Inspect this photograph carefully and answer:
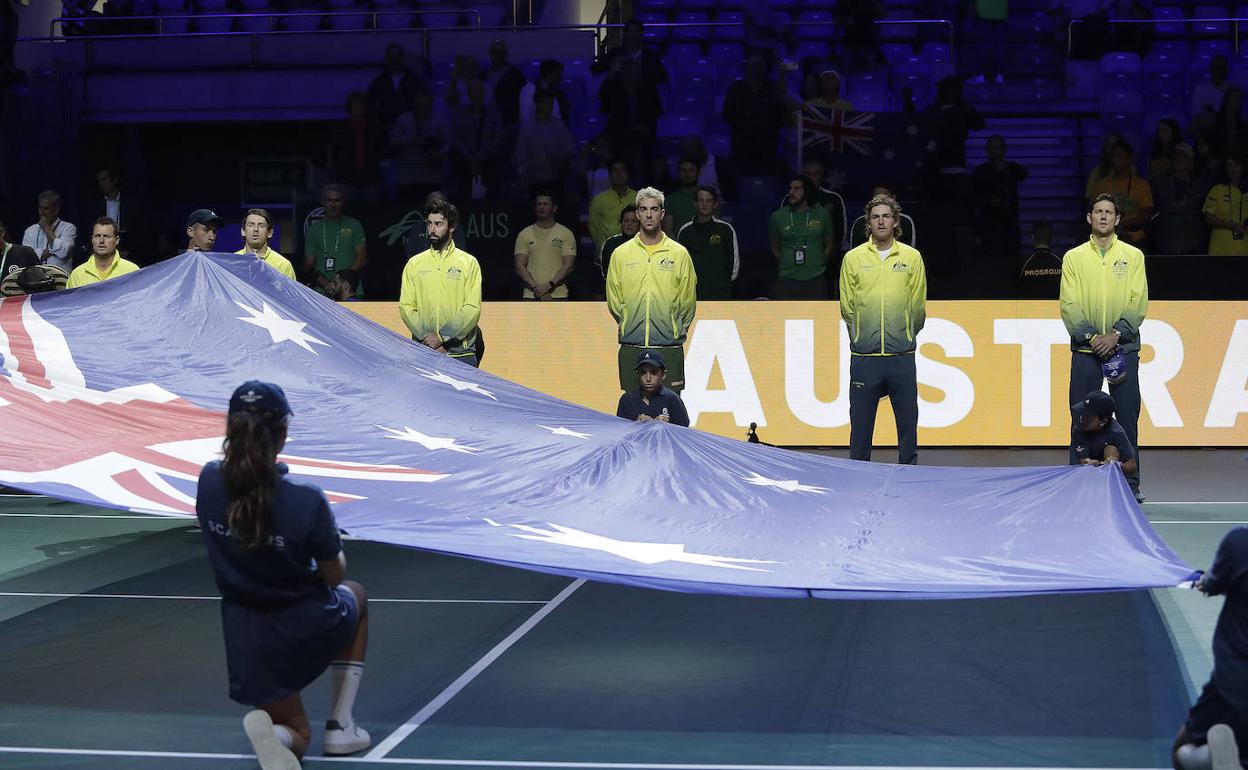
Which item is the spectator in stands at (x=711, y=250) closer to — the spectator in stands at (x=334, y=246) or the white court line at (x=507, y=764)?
the spectator in stands at (x=334, y=246)

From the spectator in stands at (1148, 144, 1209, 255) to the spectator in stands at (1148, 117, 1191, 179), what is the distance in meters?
0.19

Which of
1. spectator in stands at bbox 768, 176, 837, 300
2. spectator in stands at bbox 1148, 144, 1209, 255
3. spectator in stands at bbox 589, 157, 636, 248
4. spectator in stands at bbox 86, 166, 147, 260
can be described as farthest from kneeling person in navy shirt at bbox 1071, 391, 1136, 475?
spectator in stands at bbox 86, 166, 147, 260

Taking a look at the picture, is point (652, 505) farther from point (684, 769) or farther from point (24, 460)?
point (24, 460)

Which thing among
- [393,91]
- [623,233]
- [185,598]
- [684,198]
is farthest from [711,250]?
[185,598]

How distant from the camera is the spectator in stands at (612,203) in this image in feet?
54.2

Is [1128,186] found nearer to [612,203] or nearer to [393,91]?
[612,203]

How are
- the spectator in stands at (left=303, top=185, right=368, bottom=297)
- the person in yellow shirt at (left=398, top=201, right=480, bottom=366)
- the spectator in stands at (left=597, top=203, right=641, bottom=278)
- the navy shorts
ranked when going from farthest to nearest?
the spectator in stands at (left=303, top=185, right=368, bottom=297), the spectator in stands at (left=597, top=203, right=641, bottom=278), the person in yellow shirt at (left=398, top=201, right=480, bottom=366), the navy shorts

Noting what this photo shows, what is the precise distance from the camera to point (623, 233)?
50.3 ft

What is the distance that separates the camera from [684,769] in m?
5.94

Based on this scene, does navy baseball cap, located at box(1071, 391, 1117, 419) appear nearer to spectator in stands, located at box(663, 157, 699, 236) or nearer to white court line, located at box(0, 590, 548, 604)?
white court line, located at box(0, 590, 548, 604)

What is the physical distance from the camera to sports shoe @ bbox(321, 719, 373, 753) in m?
6.08

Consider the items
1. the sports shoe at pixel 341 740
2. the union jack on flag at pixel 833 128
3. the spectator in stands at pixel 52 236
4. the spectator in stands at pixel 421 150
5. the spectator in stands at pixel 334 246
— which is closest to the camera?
the sports shoe at pixel 341 740

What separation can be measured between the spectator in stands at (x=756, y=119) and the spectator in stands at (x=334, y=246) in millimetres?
4653

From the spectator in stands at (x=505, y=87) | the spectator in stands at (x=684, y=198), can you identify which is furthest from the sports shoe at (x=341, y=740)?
the spectator in stands at (x=505, y=87)
